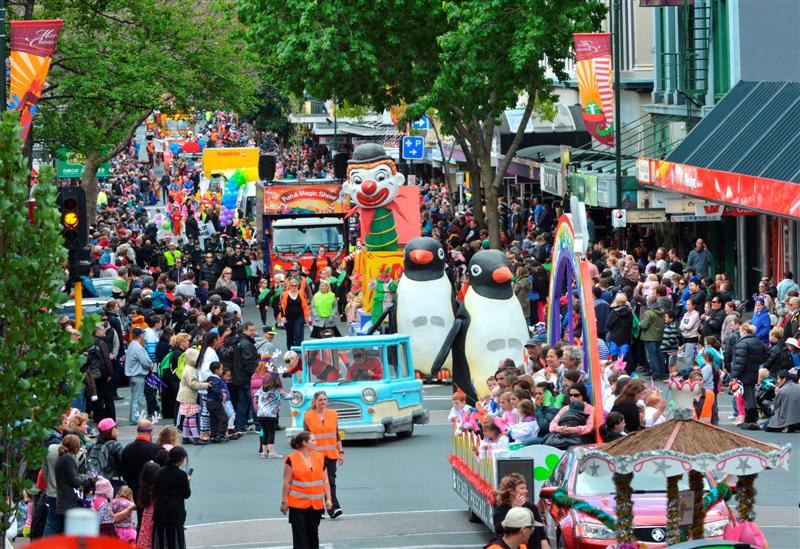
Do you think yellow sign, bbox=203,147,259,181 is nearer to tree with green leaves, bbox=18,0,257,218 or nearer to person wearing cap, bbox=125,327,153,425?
tree with green leaves, bbox=18,0,257,218

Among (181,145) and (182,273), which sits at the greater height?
(181,145)

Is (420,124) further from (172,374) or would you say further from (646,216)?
(172,374)

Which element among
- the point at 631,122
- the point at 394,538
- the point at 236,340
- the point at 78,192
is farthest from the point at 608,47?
the point at 394,538

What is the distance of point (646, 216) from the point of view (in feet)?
119

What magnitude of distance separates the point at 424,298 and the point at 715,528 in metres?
13.2

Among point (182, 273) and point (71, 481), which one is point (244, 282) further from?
point (71, 481)

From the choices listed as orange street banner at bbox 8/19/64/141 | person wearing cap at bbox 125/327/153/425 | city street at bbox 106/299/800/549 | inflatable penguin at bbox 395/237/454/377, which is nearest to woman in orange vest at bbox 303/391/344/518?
city street at bbox 106/299/800/549

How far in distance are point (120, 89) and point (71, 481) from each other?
21540 millimetres

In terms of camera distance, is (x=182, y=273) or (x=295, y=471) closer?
(x=295, y=471)

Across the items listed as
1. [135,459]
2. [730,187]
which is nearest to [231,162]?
[730,187]

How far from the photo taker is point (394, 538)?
16.3 metres

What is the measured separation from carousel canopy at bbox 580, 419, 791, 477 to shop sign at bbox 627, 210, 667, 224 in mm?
24198

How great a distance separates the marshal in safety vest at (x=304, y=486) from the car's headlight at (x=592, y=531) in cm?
232

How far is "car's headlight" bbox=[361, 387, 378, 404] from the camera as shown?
70.2 ft
